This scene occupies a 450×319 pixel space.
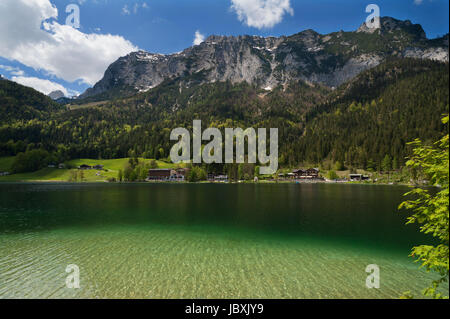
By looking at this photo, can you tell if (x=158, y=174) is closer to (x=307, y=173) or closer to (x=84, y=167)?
(x=84, y=167)

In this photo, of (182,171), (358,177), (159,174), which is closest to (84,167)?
(159,174)

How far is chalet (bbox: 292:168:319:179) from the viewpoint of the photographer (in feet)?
576

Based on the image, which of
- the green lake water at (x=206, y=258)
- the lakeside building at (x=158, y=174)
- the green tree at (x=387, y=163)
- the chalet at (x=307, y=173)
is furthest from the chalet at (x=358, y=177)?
the green lake water at (x=206, y=258)

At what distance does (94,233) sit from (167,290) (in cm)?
1668

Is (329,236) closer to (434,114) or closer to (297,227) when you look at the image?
(297,227)

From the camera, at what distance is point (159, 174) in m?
182

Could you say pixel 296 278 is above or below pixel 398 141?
below

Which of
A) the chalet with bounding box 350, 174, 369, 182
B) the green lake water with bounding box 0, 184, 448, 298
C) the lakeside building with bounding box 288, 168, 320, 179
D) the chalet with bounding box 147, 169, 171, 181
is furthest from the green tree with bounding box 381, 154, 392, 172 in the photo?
the chalet with bounding box 147, 169, 171, 181

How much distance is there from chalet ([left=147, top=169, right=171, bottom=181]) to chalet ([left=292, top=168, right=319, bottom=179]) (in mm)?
105124

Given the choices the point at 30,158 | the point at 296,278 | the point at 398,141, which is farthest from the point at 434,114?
the point at 30,158

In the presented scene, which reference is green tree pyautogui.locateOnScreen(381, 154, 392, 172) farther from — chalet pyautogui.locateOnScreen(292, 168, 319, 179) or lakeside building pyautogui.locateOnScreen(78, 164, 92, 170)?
lakeside building pyautogui.locateOnScreen(78, 164, 92, 170)

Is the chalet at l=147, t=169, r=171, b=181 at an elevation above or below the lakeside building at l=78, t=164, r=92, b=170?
below

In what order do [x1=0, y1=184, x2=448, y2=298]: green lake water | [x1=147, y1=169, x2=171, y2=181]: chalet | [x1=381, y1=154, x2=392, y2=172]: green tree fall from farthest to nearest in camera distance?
[x1=147, y1=169, x2=171, y2=181]: chalet < [x1=381, y1=154, x2=392, y2=172]: green tree < [x1=0, y1=184, x2=448, y2=298]: green lake water
